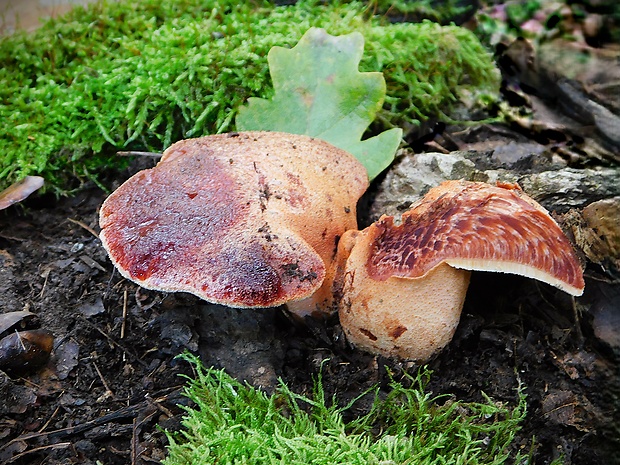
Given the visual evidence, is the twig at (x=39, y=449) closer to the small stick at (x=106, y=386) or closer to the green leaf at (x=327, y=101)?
the small stick at (x=106, y=386)

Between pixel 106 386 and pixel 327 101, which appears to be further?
pixel 327 101

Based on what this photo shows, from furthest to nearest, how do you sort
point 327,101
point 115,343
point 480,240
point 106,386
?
point 327,101 < point 115,343 < point 106,386 < point 480,240

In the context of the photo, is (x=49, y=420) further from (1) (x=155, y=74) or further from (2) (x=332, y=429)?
(1) (x=155, y=74)

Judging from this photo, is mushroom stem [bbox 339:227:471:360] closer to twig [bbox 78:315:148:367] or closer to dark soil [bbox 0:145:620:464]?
dark soil [bbox 0:145:620:464]

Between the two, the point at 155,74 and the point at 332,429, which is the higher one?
the point at 155,74

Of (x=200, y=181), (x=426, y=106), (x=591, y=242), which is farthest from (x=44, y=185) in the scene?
(x=591, y=242)

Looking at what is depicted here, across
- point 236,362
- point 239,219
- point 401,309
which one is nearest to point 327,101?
point 239,219

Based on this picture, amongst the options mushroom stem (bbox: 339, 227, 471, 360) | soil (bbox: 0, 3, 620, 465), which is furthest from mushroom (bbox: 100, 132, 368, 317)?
soil (bbox: 0, 3, 620, 465)
